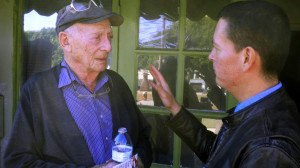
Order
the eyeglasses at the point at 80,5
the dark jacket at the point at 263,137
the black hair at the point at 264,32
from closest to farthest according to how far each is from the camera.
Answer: the dark jacket at the point at 263,137 < the black hair at the point at 264,32 < the eyeglasses at the point at 80,5

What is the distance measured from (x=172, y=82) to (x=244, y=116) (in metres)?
1.29

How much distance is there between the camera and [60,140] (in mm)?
1433

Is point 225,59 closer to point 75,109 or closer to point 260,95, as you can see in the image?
point 260,95

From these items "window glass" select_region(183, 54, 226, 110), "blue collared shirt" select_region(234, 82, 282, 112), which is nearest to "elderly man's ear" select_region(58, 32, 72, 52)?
"blue collared shirt" select_region(234, 82, 282, 112)

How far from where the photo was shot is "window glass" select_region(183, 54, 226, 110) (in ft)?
7.81

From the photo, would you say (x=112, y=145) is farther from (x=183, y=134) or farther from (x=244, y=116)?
(x=244, y=116)

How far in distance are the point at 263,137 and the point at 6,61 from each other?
8.45ft

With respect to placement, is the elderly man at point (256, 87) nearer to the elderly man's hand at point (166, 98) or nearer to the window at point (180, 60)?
the elderly man's hand at point (166, 98)

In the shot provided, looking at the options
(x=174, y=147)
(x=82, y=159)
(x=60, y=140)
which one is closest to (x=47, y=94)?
(x=60, y=140)

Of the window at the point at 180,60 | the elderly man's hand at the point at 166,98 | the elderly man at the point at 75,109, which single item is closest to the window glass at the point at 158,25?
the window at the point at 180,60

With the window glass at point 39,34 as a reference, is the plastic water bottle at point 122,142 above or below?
below

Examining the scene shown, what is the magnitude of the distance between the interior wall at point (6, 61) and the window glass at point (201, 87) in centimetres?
185

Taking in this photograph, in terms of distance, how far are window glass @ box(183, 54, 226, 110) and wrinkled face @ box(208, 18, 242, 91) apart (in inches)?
40.5

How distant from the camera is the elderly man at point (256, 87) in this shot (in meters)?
1.02
